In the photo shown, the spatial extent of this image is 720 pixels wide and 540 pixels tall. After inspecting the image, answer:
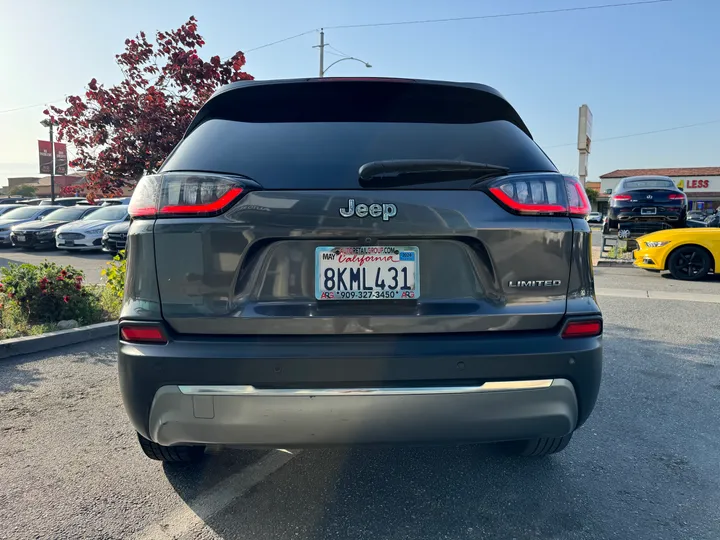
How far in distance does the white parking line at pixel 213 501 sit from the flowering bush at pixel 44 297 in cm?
362

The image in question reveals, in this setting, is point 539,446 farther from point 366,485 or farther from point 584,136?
point 584,136

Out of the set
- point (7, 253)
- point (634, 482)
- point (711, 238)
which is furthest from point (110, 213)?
point (634, 482)

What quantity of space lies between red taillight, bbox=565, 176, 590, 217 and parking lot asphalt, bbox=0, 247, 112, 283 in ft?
33.9

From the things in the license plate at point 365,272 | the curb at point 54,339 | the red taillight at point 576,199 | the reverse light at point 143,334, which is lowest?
the curb at point 54,339

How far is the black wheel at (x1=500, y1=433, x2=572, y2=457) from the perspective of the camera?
2.49 m

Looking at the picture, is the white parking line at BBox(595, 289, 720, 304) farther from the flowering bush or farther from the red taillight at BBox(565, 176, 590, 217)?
the flowering bush

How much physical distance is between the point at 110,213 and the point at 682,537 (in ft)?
56.9

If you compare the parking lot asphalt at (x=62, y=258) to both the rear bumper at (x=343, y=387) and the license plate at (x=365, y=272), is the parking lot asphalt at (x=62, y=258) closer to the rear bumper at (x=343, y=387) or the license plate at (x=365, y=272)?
the rear bumper at (x=343, y=387)

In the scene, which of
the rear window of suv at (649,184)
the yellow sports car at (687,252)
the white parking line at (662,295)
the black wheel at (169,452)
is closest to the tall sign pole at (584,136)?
the rear window of suv at (649,184)

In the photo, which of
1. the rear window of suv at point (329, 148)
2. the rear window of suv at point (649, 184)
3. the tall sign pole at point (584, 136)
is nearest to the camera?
the rear window of suv at point (329, 148)

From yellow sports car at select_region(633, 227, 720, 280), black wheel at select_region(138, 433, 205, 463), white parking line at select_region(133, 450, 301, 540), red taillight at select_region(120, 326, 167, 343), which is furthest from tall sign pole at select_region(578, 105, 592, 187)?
red taillight at select_region(120, 326, 167, 343)

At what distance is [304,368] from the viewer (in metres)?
1.80

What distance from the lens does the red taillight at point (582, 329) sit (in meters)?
1.93

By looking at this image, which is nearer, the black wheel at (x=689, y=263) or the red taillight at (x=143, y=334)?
the red taillight at (x=143, y=334)
